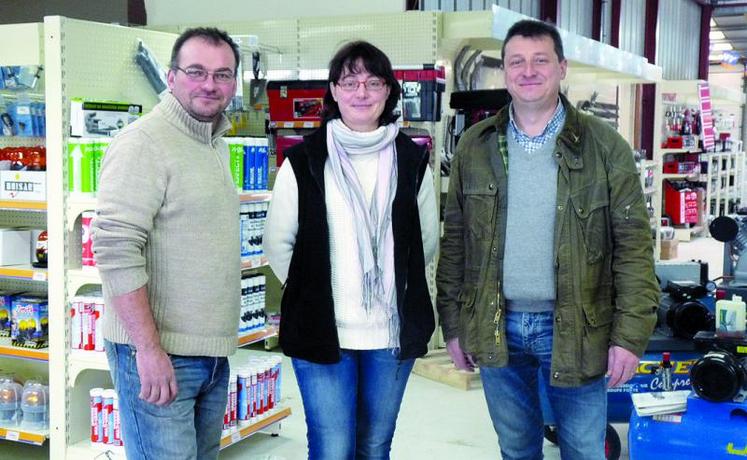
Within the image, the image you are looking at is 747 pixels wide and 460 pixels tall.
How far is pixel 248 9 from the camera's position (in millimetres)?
8391

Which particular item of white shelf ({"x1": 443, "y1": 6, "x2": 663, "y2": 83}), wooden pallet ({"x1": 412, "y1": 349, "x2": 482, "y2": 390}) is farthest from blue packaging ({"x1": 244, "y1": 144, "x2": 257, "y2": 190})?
wooden pallet ({"x1": 412, "y1": 349, "x2": 482, "y2": 390})

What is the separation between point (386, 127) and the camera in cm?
245

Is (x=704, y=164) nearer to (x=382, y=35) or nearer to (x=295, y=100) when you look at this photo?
(x=382, y=35)

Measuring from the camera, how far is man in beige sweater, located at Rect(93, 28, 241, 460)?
7.08 ft

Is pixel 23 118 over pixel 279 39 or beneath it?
beneath

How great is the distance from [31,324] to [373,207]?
98.8 inches

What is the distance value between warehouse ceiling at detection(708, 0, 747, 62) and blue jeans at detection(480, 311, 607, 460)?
691 inches

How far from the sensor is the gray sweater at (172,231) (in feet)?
7.05

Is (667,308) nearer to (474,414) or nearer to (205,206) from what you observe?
(474,414)

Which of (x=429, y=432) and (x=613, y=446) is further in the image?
(x=429, y=432)

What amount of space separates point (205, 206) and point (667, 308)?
2389mm

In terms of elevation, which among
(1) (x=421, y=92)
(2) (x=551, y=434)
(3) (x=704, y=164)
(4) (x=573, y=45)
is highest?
(4) (x=573, y=45)

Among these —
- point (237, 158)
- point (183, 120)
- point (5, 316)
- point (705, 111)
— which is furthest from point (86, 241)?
point (705, 111)

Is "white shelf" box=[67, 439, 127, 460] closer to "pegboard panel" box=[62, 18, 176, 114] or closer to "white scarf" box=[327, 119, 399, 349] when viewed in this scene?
"pegboard panel" box=[62, 18, 176, 114]
